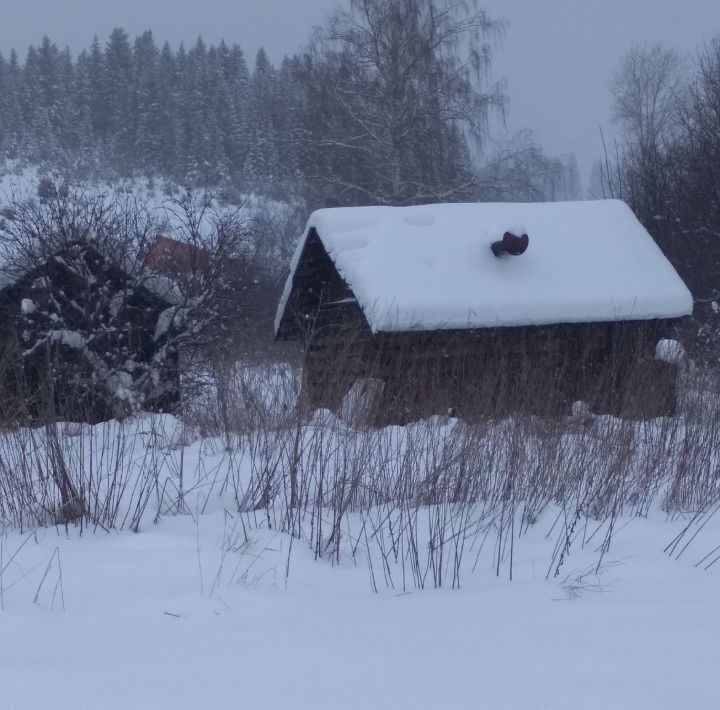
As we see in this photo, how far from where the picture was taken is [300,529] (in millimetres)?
3805

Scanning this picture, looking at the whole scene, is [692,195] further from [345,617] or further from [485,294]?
[345,617]

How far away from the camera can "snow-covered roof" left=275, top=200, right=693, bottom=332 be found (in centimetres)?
845

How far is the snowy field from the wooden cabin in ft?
11.4

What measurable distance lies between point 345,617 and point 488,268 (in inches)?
257

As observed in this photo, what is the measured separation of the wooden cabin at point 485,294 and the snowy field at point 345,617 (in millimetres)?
3478

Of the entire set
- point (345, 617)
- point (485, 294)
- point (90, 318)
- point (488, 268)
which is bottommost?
point (345, 617)

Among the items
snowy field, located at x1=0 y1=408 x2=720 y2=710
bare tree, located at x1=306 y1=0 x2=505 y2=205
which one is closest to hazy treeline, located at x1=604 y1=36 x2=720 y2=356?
bare tree, located at x1=306 y1=0 x2=505 y2=205

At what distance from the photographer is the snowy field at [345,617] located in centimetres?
239

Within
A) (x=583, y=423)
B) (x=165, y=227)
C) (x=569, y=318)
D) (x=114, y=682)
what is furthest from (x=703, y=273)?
(x=114, y=682)

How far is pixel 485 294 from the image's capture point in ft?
28.6

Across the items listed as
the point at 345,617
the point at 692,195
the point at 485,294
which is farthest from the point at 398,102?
the point at 345,617

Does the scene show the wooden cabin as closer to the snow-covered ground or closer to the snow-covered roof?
the snow-covered roof

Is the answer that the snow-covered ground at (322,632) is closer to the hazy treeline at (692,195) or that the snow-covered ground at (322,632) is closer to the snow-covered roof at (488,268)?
the snow-covered roof at (488,268)

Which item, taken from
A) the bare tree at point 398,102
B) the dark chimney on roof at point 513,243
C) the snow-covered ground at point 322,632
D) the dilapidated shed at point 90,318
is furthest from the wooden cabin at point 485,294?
the bare tree at point 398,102
